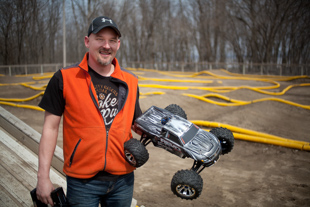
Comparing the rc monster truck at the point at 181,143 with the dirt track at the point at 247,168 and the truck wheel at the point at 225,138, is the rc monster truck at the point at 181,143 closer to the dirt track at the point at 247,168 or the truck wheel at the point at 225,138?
the truck wheel at the point at 225,138

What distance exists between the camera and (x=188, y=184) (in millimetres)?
1810

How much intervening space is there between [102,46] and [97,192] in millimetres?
976

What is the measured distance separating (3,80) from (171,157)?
48.0ft

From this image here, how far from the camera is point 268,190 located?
14.1ft

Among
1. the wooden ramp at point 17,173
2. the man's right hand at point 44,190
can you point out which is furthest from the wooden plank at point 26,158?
the man's right hand at point 44,190

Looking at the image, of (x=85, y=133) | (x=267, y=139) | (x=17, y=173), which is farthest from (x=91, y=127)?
(x=267, y=139)

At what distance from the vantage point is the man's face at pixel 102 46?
177 centimetres

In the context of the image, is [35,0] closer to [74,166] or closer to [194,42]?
[74,166]

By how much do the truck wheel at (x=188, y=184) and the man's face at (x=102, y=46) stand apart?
95 cm

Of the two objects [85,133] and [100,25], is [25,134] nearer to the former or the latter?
[85,133]

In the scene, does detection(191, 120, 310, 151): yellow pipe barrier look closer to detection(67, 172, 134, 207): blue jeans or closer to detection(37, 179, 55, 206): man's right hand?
detection(67, 172, 134, 207): blue jeans

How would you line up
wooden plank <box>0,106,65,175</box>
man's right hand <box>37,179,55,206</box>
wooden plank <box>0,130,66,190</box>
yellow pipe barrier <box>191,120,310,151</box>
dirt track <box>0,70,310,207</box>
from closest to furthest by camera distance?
man's right hand <box>37,179,55,206</box> < wooden plank <box>0,130,66,190</box> < wooden plank <box>0,106,65,175</box> < dirt track <box>0,70,310,207</box> < yellow pipe barrier <box>191,120,310,151</box>

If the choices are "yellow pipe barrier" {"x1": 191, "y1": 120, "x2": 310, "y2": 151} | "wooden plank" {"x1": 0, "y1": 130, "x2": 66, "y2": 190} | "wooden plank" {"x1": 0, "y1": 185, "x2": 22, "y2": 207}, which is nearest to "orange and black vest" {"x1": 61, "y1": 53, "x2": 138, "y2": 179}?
"wooden plank" {"x1": 0, "y1": 185, "x2": 22, "y2": 207}

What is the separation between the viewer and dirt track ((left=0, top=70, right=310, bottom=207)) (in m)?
4.02
